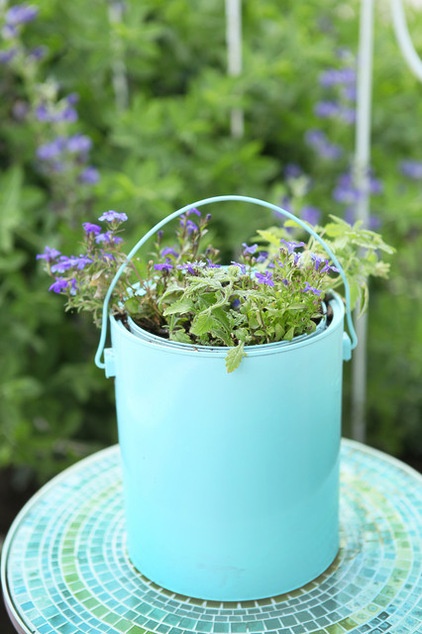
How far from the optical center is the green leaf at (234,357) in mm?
802

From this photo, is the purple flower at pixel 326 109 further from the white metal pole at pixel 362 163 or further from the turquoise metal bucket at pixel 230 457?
the turquoise metal bucket at pixel 230 457

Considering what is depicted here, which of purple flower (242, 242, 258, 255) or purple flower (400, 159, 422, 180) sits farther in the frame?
purple flower (400, 159, 422, 180)

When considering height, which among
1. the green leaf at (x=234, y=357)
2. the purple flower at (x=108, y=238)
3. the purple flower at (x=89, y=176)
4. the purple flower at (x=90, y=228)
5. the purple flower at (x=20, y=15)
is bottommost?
the green leaf at (x=234, y=357)

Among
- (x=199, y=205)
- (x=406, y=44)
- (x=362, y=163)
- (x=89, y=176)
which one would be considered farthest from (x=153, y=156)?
(x=199, y=205)

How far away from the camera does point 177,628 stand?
34.6 inches

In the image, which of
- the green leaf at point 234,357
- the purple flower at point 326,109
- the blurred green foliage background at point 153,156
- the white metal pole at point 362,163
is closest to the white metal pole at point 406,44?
the white metal pole at point 362,163

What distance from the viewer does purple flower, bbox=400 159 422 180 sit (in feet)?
7.03

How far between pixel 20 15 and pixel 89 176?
1.28 feet

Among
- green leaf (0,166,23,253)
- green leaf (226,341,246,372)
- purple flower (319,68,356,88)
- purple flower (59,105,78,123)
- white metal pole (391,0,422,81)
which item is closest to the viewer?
green leaf (226,341,246,372)

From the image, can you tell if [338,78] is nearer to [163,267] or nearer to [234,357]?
[163,267]

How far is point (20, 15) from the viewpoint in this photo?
1.79 metres

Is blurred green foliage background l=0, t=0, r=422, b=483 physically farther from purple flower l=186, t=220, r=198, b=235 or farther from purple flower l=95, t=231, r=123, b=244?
purple flower l=95, t=231, r=123, b=244

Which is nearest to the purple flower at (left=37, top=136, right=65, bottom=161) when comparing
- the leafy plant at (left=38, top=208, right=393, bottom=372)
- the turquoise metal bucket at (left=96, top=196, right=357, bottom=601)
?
the leafy plant at (left=38, top=208, right=393, bottom=372)

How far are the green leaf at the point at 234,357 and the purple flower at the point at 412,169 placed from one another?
1.49 m
